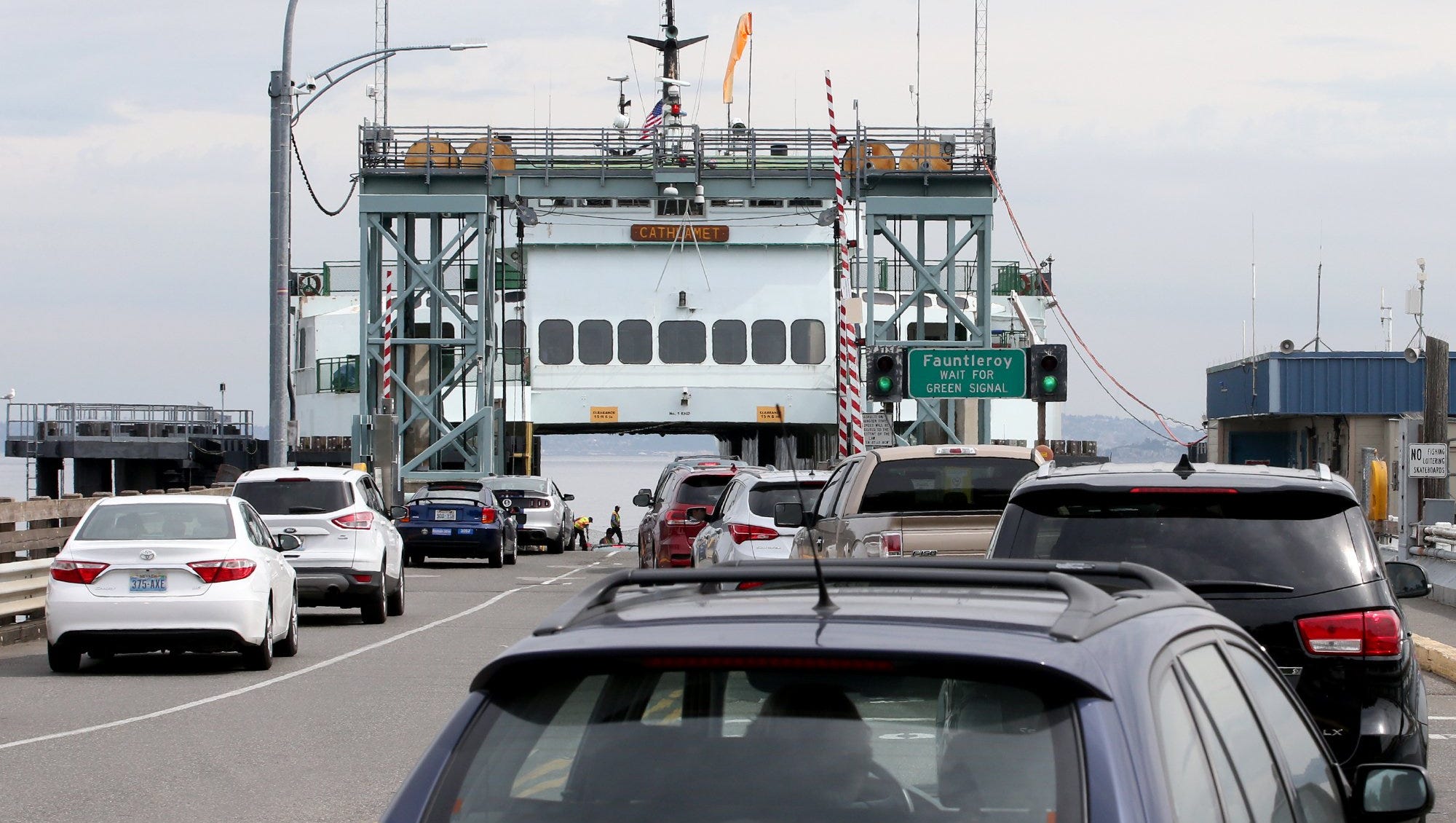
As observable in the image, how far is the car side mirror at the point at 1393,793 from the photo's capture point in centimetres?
448

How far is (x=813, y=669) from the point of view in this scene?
329 cm

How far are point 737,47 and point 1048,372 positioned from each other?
71.5ft

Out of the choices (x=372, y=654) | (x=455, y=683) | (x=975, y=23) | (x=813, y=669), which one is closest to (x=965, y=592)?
(x=813, y=669)

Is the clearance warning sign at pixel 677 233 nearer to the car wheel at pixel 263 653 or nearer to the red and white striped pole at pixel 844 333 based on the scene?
the red and white striped pole at pixel 844 333

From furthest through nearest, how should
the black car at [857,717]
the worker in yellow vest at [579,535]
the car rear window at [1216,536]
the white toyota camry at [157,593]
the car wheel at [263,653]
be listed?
the worker in yellow vest at [579,535] < the car wheel at [263,653] < the white toyota camry at [157,593] < the car rear window at [1216,536] < the black car at [857,717]

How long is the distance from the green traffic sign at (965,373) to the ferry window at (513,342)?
1345cm

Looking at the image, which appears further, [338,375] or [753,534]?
[338,375]

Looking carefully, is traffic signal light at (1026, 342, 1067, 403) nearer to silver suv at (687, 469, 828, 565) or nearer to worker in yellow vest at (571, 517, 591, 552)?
silver suv at (687, 469, 828, 565)

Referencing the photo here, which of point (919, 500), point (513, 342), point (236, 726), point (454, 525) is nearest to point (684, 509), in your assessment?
point (454, 525)

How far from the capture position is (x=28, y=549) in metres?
19.1

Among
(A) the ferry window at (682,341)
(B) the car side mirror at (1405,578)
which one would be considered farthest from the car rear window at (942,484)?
(A) the ferry window at (682,341)

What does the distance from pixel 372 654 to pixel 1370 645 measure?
11437 millimetres

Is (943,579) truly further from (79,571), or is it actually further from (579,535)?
(579,535)

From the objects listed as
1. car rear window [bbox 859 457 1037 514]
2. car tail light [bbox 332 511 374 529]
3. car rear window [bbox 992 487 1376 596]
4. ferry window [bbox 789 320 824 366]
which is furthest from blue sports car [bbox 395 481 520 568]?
car rear window [bbox 992 487 1376 596]
